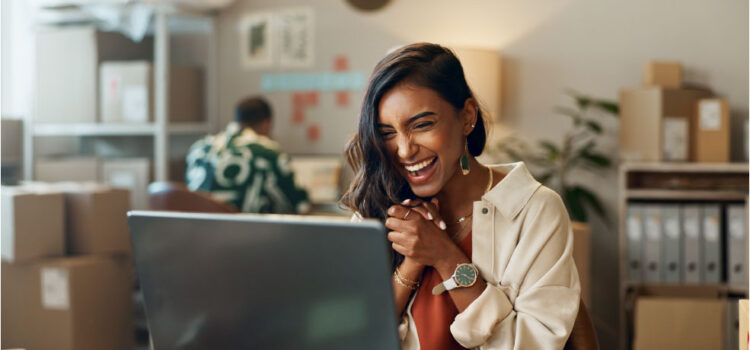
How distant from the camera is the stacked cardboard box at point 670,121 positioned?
3.33 meters

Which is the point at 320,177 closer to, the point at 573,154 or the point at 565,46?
the point at 573,154

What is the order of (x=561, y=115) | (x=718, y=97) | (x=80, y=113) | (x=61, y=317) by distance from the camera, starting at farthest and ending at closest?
(x=80, y=113)
(x=561, y=115)
(x=718, y=97)
(x=61, y=317)

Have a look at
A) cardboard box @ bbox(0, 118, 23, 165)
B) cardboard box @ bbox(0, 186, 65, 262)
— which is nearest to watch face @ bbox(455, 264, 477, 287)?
cardboard box @ bbox(0, 186, 65, 262)

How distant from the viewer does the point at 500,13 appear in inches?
153

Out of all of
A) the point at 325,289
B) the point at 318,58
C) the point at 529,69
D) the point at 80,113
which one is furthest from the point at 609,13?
the point at 325,289

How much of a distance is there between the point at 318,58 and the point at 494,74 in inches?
40.7

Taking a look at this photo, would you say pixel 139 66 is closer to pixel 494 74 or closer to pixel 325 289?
pixel 494 74

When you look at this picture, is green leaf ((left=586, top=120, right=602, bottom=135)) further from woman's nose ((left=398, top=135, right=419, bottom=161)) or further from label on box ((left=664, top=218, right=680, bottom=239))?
woman's nose ((left=398, top=135, right=419, bottom=161))

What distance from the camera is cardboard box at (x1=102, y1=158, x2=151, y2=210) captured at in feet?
13.0

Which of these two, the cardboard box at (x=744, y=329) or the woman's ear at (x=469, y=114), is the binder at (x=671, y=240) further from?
the woman's ear at (x=469, y=114)

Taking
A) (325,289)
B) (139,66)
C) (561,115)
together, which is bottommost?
(325,289)

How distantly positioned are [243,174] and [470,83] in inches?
43.4

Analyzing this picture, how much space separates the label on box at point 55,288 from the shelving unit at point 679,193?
2.22 metres

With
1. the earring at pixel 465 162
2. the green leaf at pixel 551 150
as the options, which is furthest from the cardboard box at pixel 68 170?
the earring at pixel 465 162
